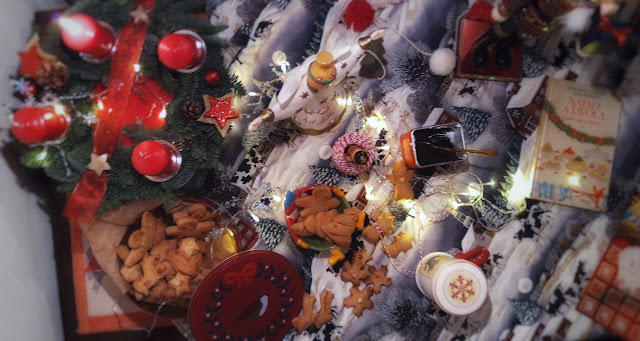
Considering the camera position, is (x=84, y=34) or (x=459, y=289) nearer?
(x=84, y=34)

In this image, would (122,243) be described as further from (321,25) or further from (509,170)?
(509,170)

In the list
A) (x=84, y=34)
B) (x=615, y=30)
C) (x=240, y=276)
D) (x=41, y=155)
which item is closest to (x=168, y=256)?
(x=240, y=276)

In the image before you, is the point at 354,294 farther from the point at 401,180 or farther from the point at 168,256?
the point at 168,256

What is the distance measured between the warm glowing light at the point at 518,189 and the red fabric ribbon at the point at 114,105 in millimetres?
1457

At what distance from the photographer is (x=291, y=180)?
1.75 m

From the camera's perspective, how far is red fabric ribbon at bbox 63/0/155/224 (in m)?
1.35

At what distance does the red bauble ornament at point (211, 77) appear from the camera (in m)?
1.45

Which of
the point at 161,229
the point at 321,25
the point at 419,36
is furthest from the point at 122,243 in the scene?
the point at 419,36

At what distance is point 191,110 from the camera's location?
1.41m

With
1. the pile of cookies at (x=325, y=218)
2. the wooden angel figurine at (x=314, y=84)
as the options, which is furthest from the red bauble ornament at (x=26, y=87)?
the pile of cookies at (x=325, y=218)

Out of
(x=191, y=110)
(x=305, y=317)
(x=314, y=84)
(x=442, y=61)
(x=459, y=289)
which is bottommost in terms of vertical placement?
(x=305, y=317)

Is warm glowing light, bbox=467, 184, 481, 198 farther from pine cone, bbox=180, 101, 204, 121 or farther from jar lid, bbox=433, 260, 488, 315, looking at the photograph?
pine cone, bbox=180, 101, 204, 121

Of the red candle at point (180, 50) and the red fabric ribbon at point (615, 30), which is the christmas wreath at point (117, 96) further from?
the red fabric ribbon at point (615, 30)

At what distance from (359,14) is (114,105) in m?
0.98
